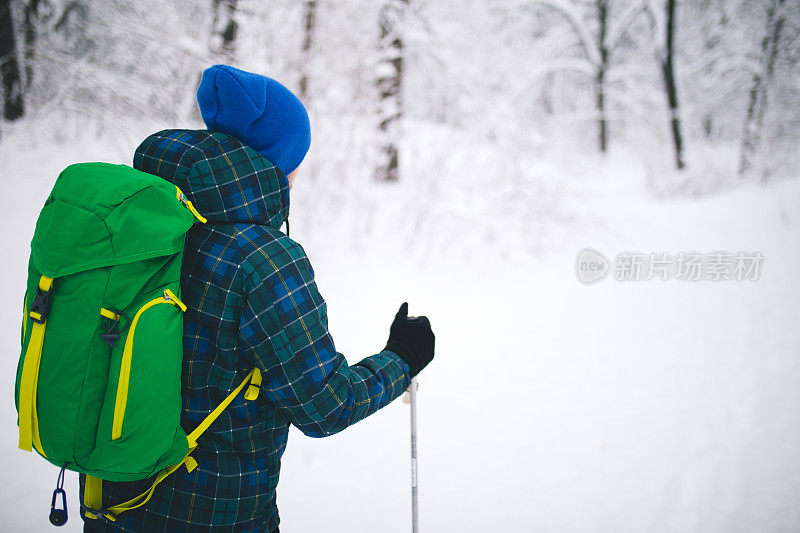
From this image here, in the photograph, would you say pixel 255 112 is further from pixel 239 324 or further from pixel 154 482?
pixel 154 482

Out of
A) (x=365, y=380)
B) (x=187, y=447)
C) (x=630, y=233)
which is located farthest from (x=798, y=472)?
(x=630, y=233)

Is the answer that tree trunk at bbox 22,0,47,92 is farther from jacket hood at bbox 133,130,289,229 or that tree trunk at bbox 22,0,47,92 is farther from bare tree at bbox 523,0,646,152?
bare tree at bbox 523,0,646,152

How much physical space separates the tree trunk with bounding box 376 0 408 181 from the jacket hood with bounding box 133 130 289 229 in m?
4.75

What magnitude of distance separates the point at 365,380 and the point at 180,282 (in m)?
0.53

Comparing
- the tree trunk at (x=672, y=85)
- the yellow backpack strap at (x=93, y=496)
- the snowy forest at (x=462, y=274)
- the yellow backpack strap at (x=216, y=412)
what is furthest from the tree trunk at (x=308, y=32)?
the tree trunk at (x=672, y=85)

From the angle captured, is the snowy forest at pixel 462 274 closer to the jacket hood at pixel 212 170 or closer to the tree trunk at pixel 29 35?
the tree trunk at pixel 29 35

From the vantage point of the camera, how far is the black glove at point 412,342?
1.40 meters

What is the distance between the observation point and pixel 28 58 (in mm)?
4430

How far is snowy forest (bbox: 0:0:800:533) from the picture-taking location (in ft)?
8.89

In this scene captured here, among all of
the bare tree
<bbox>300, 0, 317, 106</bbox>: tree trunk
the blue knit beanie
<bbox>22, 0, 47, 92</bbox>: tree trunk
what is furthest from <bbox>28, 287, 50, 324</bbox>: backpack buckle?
the bare tree

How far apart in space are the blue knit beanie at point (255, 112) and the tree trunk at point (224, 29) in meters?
4.22

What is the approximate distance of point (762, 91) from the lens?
11.4 meters

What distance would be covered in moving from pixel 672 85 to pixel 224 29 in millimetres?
13419

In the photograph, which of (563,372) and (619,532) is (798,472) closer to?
(619,532)
